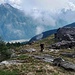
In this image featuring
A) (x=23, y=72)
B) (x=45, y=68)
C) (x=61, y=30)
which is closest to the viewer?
(x=23, y=72)

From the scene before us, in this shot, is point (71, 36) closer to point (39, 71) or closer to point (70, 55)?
point (70, 55)

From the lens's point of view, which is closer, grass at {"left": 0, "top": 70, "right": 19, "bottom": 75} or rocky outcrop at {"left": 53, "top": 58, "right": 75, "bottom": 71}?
grass at {"left": 0, "top": 70, "right": 19, "bottom": 75}

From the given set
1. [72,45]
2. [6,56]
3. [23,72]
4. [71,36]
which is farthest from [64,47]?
[23,72]

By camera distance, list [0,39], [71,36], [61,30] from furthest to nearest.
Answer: [61,30], [71,36], [0,39]

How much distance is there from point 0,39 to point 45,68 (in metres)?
41.4

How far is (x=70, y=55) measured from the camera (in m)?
78.6

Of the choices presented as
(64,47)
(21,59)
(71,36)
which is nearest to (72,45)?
(64,47)

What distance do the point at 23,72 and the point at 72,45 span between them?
69.1m

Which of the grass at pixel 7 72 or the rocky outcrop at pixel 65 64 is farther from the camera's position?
the rocky outcrop at pixel 65 64

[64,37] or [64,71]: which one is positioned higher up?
[64,37]

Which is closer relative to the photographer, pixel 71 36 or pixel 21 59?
pixel 21 59

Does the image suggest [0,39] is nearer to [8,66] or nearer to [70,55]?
[70,55]

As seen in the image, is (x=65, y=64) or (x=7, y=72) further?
(x=65, y=64)

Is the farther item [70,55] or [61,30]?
[61,30]
